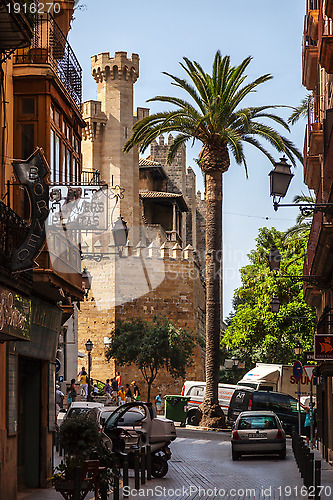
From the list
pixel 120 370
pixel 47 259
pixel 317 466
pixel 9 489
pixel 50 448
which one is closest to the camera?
pixel 317 466

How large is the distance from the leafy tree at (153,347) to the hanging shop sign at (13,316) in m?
40.7

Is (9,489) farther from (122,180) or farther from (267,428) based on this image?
(122,180)

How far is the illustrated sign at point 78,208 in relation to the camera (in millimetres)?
16281

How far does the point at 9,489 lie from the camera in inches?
543

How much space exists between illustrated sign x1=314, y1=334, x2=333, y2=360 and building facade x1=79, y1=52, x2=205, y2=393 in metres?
30.8

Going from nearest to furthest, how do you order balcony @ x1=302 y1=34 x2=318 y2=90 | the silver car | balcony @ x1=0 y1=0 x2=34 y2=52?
1. balcony @ x1=0 y1=0 x2=34 y2=52
2. the silver car
3. balcony @ x1=302 y1=34 x2=318 y2=90

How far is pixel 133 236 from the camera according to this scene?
67.4 meters

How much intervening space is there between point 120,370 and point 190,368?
4470 mm

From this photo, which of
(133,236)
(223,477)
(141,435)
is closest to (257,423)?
(141,435)

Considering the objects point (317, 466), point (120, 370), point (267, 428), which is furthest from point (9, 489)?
point (120, 370)

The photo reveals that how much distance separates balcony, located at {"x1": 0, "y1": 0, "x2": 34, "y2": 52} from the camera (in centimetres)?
1174

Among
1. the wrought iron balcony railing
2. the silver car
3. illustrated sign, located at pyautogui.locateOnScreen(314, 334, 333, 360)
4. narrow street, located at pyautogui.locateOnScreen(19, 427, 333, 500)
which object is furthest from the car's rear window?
the wrought iron balcony railing

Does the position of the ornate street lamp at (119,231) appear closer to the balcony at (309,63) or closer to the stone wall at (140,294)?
the balcony at (309,63)

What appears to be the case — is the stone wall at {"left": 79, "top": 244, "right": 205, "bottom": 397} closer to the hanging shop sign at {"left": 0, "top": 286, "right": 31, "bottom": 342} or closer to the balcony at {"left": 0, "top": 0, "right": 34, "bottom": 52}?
the hanging shop sign at {"left": 0, "top": 286, "right": 31, "bottom": 342}
